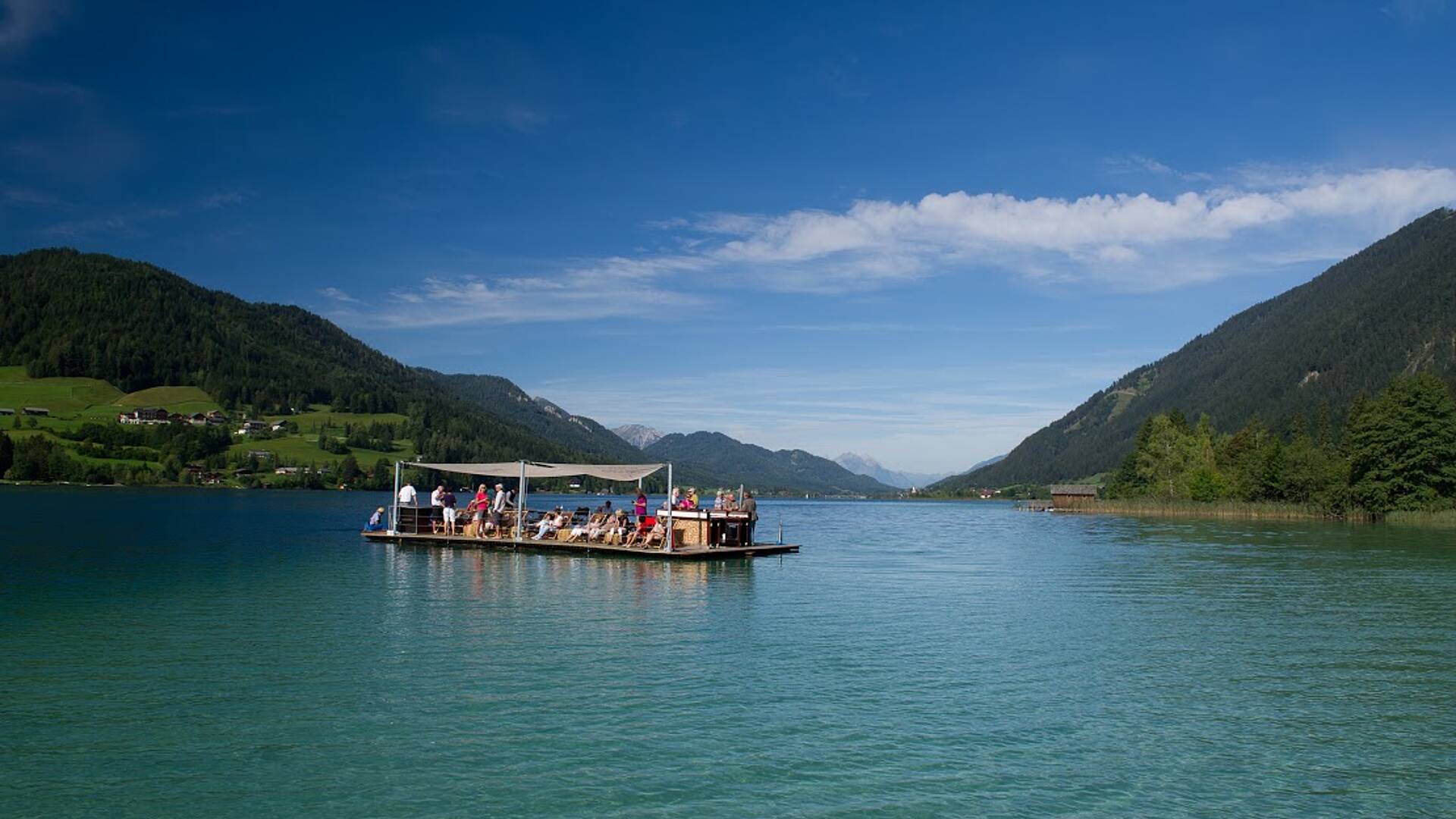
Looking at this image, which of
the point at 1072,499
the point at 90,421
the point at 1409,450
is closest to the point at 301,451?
the point at 90,421

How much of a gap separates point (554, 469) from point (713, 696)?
3129cm

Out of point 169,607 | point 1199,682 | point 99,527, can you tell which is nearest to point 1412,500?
point 1199,682

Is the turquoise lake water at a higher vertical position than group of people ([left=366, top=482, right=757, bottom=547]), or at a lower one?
lower

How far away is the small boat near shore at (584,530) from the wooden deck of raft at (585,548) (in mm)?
36

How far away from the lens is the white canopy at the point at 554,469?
134 ft

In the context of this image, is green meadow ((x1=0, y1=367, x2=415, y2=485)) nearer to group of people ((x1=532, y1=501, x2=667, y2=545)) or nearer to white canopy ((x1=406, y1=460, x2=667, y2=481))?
white canopy ((x1=406, y1=460, x2=667, y2=481))

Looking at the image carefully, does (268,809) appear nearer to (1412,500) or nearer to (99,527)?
(99,527)

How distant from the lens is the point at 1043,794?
11227 mm

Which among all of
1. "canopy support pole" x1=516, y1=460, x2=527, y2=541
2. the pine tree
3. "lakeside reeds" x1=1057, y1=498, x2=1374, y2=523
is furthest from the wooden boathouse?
"canopy support pole" x1=516, y1=460, x2=527, y2=541

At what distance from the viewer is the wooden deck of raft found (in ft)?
135

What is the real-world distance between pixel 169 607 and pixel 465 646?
1015cm

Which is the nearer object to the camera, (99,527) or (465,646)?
(465,646)

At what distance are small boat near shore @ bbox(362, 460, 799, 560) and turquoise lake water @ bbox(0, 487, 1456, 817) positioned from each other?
7.60 m

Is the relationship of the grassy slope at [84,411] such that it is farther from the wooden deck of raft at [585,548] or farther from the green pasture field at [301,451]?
the wooden deck of raft at [585,548]
